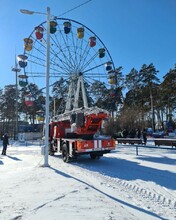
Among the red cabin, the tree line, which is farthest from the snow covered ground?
the tree line

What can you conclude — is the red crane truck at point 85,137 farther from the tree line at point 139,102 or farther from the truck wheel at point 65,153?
the tree line at point 139,102

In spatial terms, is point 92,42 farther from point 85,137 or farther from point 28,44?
point 85,137

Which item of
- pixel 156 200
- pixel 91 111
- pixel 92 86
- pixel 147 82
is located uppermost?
pixel 147 82

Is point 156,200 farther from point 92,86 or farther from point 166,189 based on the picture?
point 92,86

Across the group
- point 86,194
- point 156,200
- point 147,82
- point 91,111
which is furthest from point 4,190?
point 147,82

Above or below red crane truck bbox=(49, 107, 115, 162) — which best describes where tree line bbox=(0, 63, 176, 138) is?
above

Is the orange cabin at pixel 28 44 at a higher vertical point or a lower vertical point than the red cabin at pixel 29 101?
higher

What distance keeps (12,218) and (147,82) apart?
174 feet

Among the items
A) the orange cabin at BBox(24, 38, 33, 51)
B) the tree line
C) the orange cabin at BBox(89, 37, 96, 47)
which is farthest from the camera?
the tree line

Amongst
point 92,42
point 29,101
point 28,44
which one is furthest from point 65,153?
point 92,42

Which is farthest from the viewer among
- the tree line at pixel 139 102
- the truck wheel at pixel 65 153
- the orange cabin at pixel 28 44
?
the tree line at pixel 139 102

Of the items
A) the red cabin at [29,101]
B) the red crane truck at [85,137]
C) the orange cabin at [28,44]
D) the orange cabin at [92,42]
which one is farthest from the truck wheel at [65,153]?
the orange cabin at [92,42]

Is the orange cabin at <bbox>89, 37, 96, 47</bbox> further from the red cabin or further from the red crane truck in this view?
the red crane truck

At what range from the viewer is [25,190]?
7.93m
